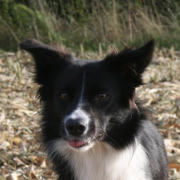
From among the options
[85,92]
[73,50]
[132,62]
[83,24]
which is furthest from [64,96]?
[83,24]

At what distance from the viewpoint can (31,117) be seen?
17.4ft

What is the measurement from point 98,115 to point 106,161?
0.55m

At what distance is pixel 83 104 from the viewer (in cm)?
301

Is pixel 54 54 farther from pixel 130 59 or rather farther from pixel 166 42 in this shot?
pixel 166 42

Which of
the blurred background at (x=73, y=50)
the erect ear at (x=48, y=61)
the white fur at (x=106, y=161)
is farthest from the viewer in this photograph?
the blurred background at (x=73, y=50)

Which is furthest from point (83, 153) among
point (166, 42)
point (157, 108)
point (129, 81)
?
point (166, 42)

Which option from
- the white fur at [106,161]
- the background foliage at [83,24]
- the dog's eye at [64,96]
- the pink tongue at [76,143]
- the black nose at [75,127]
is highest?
the dog's eye at [64,96]

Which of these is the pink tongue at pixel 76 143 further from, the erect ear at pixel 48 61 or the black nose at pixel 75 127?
the erect ear at pixel 48 61

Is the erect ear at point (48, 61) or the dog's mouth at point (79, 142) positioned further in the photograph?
the erect ear at point (48, 61)

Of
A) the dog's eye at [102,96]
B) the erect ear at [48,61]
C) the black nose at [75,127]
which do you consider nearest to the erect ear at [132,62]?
the dog's eye at [102,96]

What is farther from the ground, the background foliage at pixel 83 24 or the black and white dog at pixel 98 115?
the black and white dog at pixel 98 115

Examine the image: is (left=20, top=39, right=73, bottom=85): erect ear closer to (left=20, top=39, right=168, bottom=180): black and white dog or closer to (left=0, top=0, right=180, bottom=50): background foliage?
(left=20, top=39, right=168, bottom=180): black and white dog

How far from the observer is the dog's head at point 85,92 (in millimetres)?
2975

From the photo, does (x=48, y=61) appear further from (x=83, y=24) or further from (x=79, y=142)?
(x=83, y=24)
